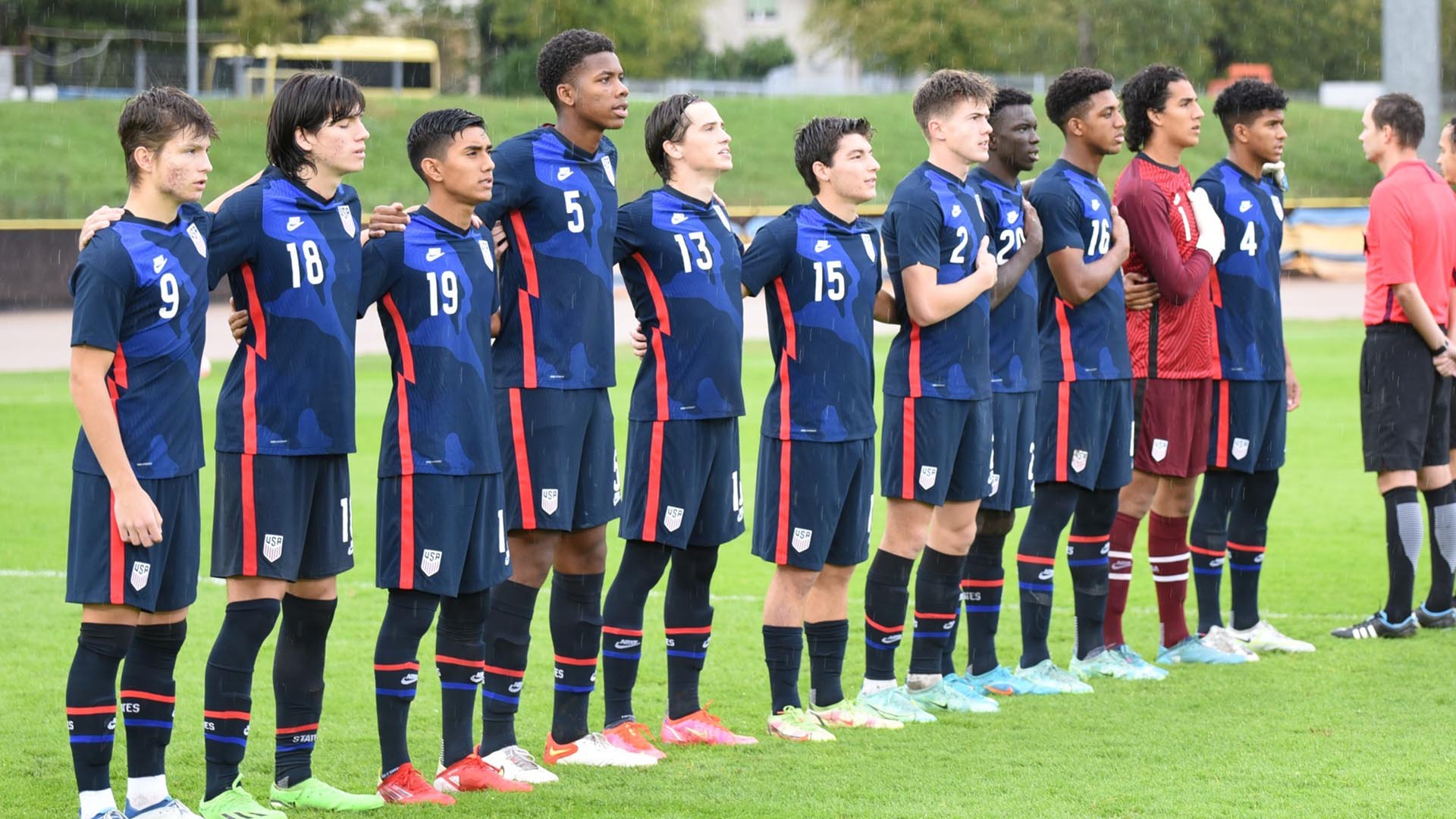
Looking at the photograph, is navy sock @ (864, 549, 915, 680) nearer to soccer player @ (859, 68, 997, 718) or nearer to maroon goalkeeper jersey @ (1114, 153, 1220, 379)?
soccer player @ (859, 68, 997, 718)

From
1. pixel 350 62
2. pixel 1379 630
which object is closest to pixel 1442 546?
pixel 1379 630

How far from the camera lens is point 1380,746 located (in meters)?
5.79

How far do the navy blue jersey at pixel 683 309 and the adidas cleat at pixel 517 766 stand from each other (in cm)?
121

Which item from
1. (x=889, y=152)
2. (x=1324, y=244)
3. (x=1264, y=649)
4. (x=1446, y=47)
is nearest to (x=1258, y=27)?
(x=1446, y=47)

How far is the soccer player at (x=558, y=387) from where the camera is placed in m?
5.61

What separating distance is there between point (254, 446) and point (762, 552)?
6.44ft

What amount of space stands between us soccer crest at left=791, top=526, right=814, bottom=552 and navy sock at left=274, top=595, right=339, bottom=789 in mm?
1705

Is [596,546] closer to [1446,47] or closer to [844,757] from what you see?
[844,757]

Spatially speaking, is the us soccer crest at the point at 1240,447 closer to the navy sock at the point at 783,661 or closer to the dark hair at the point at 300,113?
the navy sock at the point at 783,661

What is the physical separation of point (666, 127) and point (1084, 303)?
80.2 inches

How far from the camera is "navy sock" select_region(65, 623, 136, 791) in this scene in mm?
4730

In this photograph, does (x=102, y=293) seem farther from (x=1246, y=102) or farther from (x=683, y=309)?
(x=1246, y=102)

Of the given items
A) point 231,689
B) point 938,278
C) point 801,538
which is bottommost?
point 231,689

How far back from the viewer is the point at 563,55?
5859 millimetres
